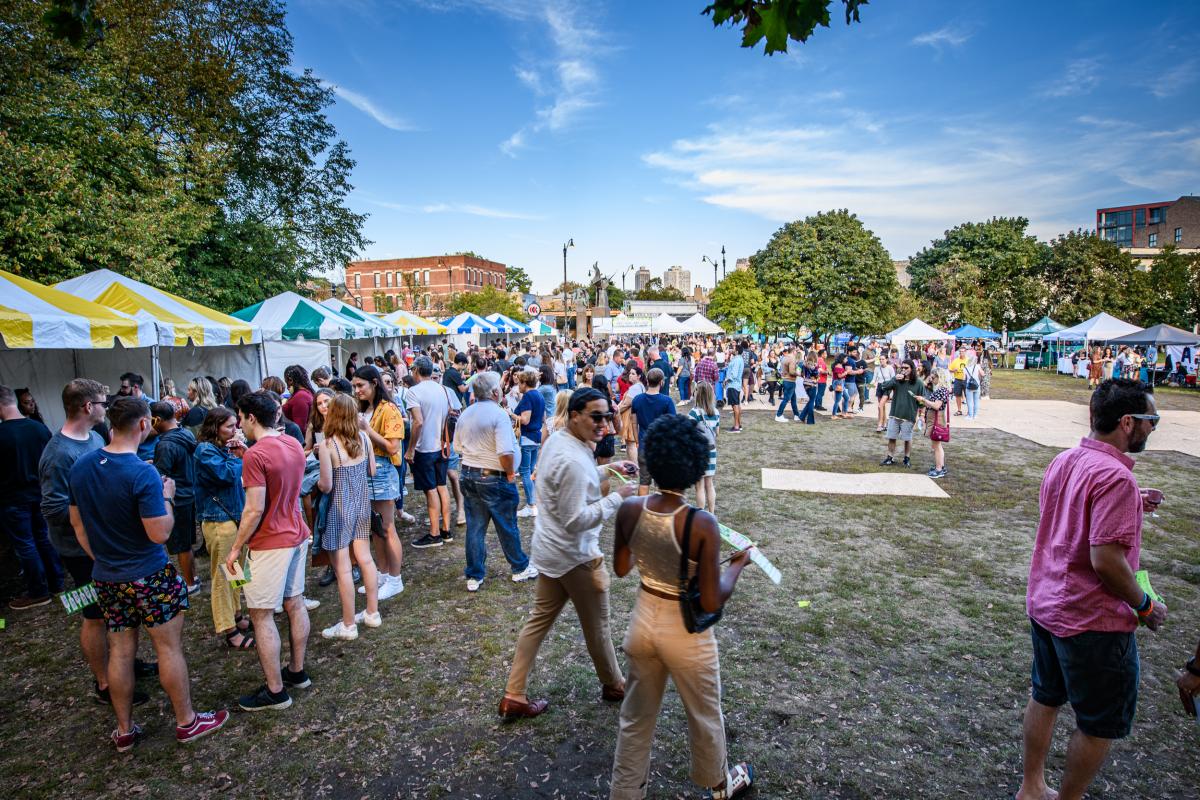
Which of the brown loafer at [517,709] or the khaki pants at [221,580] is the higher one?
the khaki pants at [221,580]

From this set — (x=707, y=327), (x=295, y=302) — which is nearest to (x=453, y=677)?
(x=295, y=302)

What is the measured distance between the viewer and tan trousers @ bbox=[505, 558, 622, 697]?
3.35m

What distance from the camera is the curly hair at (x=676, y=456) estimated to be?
238 centimetres

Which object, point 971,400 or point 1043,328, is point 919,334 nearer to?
point 971,400

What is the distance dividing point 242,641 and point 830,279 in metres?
39.0

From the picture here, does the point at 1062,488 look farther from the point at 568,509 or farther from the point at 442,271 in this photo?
the point at 442,271

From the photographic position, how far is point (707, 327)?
992 inches

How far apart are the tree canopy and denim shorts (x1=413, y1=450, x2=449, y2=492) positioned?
4329 mm

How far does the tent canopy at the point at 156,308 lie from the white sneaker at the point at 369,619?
6219 millimetres

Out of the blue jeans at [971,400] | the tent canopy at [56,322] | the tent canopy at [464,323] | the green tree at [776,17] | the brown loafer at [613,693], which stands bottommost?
the brown loafer at [613,693]

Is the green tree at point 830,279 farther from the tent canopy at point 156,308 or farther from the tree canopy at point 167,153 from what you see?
the tent canopy at point 156,308

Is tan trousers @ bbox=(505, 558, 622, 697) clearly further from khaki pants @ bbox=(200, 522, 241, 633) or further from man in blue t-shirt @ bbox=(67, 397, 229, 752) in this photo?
khaki pants @ bbox=(200, 522, 241, 633)

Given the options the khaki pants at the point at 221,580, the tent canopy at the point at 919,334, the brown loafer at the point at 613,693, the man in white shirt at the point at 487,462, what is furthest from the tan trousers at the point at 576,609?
the tent canopy at the point at 919,334

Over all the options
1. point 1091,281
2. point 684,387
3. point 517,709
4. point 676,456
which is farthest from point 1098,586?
point 1091,281
